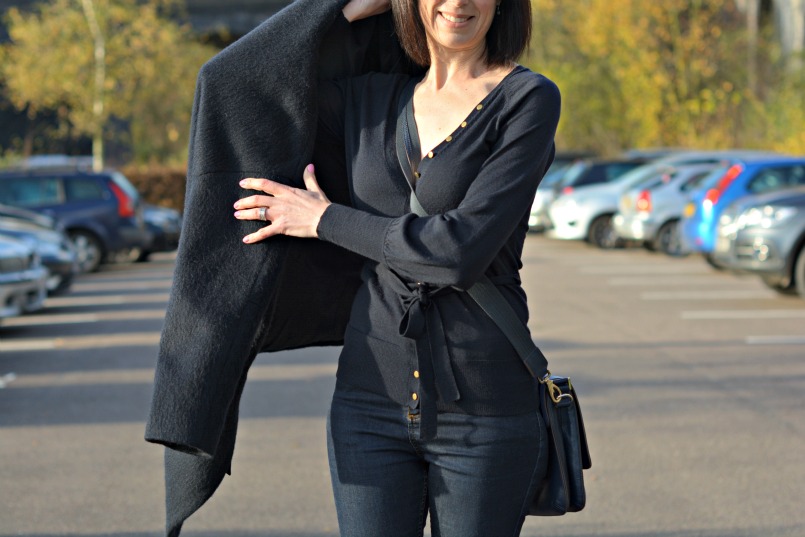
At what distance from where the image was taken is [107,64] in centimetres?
3703

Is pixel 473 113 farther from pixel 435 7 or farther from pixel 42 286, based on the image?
pixel 42 286

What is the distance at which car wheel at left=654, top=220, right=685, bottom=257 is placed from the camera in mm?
21328

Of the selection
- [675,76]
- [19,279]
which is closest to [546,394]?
[19,279]

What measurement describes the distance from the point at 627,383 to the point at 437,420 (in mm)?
6425

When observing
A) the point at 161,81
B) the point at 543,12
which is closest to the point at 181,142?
the point at 161,81

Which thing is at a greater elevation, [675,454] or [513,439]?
[513,439]

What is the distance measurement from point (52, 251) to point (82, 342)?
3352 mm

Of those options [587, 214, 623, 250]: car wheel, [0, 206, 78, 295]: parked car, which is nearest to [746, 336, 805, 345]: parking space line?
[0, 206, 78, 295]: parked car

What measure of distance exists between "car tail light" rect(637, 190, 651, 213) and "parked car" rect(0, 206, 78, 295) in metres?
9.78

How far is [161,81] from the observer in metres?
37.9

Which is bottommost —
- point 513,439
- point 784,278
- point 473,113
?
point 784,278

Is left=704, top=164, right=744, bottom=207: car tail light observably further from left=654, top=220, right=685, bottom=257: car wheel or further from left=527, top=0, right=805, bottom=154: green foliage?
left=527, top=0, right=805, bottom=154: green foliage

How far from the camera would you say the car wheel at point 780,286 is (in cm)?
1445

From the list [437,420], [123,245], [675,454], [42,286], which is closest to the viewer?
[437,420]
